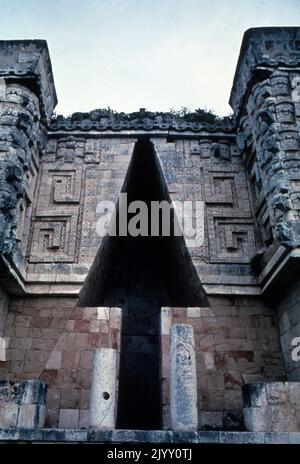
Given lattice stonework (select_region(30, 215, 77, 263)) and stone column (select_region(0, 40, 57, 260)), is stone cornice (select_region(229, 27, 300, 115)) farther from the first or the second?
lattice stonework (select_region(30, 215, 77, 263))

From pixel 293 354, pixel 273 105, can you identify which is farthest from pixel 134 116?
pixel 293 354

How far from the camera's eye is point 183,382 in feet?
17.2

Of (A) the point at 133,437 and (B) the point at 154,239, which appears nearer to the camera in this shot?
(A) the point at 133,437

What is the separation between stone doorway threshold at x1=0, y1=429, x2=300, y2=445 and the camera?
15.7ft

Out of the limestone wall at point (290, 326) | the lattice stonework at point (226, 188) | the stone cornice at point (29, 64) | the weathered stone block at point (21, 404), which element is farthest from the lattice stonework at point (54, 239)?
the limestone wall at point (290, 326)

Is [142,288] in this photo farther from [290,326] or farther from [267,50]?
[267,50]

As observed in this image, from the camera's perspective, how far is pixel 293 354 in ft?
21.3

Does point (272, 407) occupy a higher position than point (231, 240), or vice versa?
point (231, 240)

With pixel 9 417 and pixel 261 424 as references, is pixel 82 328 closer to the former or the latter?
pixel 9 417

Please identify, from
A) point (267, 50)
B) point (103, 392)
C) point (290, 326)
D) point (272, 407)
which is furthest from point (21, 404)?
point (267, 50)

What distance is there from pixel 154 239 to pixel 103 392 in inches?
Answer: 206

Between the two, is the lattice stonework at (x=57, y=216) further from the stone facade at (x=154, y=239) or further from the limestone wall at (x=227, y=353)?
the limestone wall at (x=227, y=353)

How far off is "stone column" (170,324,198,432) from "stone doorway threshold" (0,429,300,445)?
143 mm

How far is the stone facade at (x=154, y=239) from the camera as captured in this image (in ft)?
21.8
